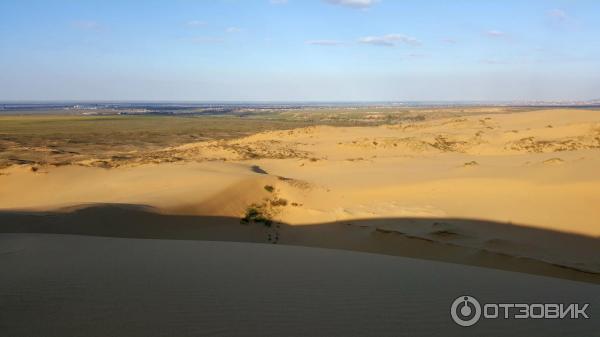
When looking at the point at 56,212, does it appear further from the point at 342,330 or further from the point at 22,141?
the point at 22,141

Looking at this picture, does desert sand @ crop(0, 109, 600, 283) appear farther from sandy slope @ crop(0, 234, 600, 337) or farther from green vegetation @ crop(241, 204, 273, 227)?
sandy slope @ crop(0, 234, 600, 337)

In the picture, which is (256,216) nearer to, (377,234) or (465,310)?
(377,234)

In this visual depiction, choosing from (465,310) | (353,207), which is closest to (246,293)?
(465,310)

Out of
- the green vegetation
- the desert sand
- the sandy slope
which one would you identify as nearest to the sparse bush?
the desert sand

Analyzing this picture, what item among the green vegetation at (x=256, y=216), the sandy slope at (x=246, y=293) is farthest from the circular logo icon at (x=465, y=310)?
the green vegetation at (x=256, y=216)

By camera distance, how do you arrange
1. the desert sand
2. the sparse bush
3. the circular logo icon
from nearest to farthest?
1. the circular logo icon
2. the desert sand
3. the sparse bush

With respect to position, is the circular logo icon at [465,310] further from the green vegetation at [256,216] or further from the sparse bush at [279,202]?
the sparse bush at [279,202]

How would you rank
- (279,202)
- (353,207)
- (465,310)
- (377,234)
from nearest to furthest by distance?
(465,310), (377,234), (353,207), (279,202)
